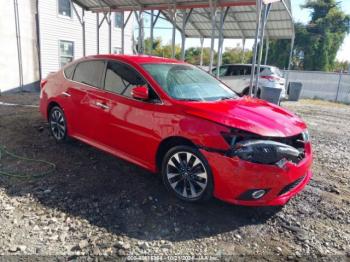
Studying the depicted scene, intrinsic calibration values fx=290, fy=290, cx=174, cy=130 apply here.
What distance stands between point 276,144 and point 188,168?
3.16 feet

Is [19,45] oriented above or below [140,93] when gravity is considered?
above

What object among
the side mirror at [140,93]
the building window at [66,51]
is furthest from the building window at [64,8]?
the side mirror at [140,93]

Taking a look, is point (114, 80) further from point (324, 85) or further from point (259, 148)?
point (324, 85)

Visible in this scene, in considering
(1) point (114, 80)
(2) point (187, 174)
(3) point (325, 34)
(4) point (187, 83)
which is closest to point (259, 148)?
(2) point (187, 174)

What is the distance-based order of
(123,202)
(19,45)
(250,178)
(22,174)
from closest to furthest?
(250,178), (123,202), (22,174), (19,45)

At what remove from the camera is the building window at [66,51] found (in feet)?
47.8

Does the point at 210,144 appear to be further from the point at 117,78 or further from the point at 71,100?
the point at 71,100

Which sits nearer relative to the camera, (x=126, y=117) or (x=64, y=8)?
(x=126, y=117)

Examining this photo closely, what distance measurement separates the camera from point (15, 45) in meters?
12.4

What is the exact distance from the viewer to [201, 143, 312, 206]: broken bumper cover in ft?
9.21

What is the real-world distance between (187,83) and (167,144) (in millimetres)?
989

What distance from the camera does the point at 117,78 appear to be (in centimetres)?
401

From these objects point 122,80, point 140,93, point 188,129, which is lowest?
point 188,129

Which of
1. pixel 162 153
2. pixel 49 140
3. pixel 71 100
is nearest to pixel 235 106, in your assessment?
pixel 162 153
